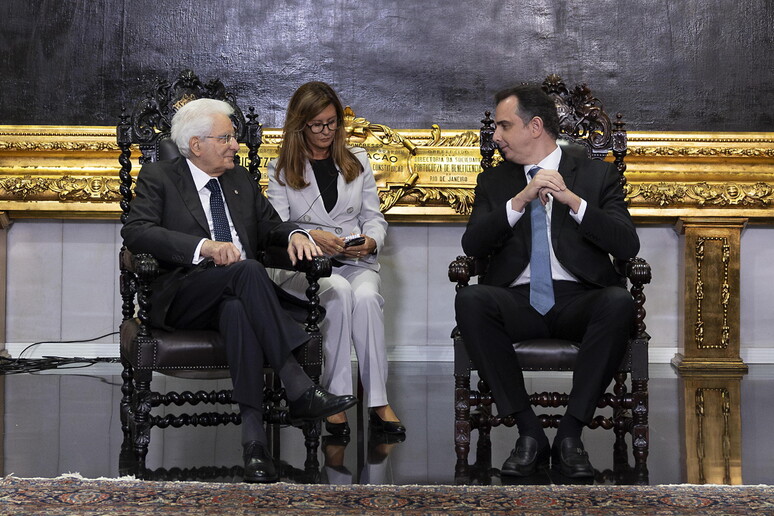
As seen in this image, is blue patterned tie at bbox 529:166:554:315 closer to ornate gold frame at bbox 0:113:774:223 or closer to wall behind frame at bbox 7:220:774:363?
ornate gold frame at bbox 0:113:774:223

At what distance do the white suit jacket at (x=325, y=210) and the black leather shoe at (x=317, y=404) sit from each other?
95 cm

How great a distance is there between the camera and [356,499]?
3.05 meters

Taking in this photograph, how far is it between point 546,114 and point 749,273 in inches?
106

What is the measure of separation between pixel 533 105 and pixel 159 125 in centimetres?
176

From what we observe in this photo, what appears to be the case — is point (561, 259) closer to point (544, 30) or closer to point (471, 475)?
point (471, 475)

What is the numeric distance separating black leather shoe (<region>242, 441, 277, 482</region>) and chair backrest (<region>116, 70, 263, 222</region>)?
150cm

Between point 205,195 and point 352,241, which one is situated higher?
point 205,195

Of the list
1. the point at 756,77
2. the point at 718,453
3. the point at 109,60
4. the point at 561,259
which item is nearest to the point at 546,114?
the point at 561,259

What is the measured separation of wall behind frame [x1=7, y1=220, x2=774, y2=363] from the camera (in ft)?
19.7

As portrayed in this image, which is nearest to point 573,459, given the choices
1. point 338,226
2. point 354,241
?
point 354,241

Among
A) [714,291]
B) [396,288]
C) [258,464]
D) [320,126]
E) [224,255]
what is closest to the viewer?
[258,464]

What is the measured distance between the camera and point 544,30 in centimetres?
A: 595

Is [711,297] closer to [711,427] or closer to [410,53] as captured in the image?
[711,427]

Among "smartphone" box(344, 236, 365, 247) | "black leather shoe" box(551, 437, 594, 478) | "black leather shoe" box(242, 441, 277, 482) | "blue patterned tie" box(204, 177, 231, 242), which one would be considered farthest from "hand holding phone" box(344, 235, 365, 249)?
"black leather shoe" box(551, 437, 594, 478)
